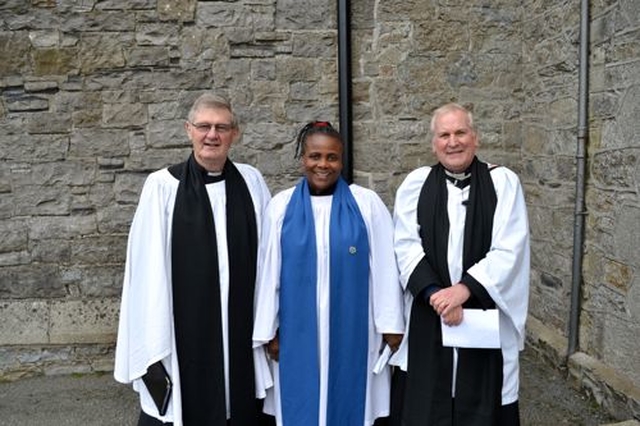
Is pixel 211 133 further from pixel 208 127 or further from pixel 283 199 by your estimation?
pixel 283 199

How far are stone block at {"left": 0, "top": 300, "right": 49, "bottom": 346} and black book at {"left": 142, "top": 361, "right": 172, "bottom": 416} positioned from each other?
7.38ft

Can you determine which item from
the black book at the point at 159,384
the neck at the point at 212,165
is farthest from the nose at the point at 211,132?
the black book at the point at 159,384

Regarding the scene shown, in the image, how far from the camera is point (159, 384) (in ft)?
8.39

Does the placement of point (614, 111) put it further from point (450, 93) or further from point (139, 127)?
point (139, 127)

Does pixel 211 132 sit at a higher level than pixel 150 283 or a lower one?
higher

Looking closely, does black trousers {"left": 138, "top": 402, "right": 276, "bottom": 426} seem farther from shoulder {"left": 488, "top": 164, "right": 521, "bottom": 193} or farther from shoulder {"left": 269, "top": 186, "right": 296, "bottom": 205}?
shoulder {"left": 488, "top": 164, "right": 521, "bottom": 193}

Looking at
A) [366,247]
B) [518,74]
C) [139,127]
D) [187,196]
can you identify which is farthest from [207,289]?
[518,74]

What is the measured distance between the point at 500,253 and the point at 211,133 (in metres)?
1.31

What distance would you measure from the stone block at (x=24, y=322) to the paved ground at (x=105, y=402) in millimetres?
300

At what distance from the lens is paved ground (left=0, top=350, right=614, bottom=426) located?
3.70 meters

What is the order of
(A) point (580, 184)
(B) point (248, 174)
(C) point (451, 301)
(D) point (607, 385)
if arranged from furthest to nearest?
(A) point (580, 184) → (D) point (607, 385) → (B) point (248, 174) → (C) point (451, 301)

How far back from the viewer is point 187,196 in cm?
260

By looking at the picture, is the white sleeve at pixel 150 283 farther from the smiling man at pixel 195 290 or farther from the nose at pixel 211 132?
the nose at pixel 211 132

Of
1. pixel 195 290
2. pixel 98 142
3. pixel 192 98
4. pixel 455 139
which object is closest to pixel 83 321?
pixel 98 142
